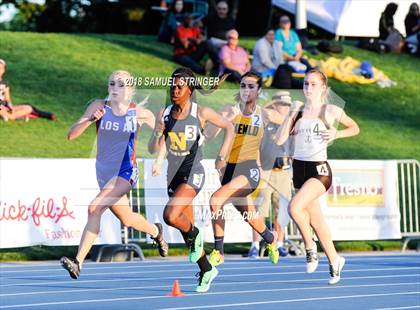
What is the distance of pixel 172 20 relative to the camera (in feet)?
86.9

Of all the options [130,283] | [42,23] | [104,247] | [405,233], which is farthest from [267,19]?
[130,283]

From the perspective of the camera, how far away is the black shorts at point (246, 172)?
42.3 ft

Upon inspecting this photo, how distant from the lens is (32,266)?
16.0 metres

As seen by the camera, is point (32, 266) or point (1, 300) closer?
point (1, 300)

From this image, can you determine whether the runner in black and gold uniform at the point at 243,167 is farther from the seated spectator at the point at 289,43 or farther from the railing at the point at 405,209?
the seated spectator at the point at 289,43

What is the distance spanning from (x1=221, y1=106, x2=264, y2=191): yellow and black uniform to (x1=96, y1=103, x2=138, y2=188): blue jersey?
6.23ft

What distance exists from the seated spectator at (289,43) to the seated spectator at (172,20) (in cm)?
211

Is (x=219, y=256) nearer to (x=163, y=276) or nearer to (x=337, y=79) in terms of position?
(x=163, y=276)

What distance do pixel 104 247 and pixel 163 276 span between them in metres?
2.13

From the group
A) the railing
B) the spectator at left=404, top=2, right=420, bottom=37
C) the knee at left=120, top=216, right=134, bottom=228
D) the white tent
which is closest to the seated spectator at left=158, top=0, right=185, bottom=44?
the white tent

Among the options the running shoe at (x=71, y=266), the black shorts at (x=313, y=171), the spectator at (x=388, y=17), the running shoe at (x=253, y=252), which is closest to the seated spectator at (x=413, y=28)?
the spectator at (x=388, y=17)

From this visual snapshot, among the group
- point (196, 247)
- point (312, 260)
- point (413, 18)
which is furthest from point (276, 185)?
point (413, 18)

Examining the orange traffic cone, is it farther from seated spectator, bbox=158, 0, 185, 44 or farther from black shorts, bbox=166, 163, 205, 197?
seated spectator, bbox=158, 0, 185, 44

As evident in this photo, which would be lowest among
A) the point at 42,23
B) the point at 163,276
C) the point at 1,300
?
the point at 42,23
